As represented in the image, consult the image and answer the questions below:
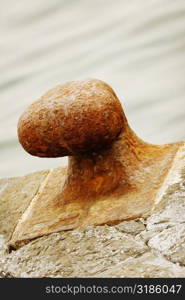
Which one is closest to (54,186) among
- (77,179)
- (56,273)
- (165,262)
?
(77,179)

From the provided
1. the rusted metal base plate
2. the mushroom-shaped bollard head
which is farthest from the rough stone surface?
the mushroom-shaped bollard head

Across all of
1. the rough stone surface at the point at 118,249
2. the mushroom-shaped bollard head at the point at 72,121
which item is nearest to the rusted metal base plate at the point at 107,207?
the rough stone surface at the point at 118,249

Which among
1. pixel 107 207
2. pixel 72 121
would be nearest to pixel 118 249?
pixel 107 207

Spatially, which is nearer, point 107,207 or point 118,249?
point 118,249

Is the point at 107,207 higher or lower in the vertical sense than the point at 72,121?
A: lower

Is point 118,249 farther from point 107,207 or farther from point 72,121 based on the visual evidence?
point 72,121

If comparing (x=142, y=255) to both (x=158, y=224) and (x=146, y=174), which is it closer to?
(x=158, y=224)
